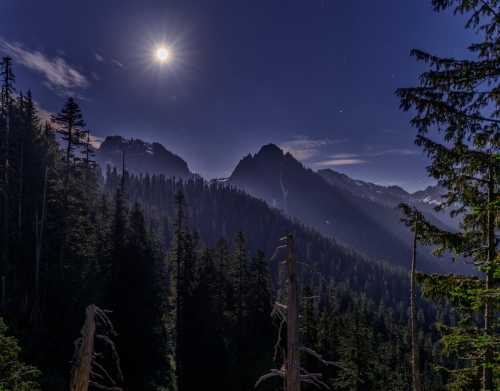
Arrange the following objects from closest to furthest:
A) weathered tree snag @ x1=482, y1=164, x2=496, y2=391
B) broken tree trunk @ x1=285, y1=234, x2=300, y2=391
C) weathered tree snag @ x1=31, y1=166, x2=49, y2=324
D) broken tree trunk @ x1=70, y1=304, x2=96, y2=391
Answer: broken tree trunk @ x1=285, y1=234, x2=300, y2=391 < broken tree trunk @ x1=70, y1=304, x2=96, y2=391 < weathered tree snag @ x1=482, y1=164, x2=496, y2=391 < weathered tree snag @ x1=31, y1=166, x2=49, y2=324

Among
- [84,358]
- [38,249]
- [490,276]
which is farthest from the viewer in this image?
[38,249]

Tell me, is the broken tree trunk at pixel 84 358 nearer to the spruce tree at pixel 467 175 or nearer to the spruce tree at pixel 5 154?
the spruce tree at pixel 467 175

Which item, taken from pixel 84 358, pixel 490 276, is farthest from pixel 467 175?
pixel 84 358

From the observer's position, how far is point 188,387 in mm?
27625

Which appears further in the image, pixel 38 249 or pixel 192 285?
pixel 192 285

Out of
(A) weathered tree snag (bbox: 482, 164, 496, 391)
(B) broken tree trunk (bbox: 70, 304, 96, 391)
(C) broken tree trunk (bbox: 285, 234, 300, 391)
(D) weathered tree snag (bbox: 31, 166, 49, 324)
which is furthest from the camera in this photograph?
(D) weathered tree snag (bbox: 31, 166, 49, 324)

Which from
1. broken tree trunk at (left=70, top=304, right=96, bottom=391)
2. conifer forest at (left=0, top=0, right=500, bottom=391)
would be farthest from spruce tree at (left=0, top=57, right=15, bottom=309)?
broken tree trunk at (left=70, top=304, right=96, bottom=391)

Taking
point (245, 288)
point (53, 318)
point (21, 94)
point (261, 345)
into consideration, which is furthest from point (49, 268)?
point (261, 345)

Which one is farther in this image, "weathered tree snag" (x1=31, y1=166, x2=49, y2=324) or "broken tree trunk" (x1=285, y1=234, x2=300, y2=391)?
"weathered tree snag" (x1=31, y1=166, x2=49, y2=324)

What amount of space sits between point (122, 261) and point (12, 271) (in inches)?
327

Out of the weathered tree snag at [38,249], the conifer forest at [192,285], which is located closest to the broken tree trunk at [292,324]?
the conifer forest at [192,285]

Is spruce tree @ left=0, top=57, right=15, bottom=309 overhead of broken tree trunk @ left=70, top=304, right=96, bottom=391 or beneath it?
overhead

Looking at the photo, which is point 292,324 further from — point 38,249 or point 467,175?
point 38,249

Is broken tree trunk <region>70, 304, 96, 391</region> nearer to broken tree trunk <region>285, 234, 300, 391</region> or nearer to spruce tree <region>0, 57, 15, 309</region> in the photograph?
broken tree trunk <region>285, 234, 300, 391</region>
